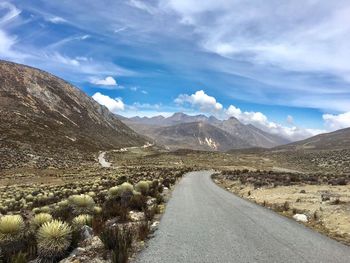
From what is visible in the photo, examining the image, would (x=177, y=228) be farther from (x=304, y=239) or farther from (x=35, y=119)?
(x=35, y=119)

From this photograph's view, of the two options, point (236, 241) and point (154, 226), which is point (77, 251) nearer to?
point (154, 226)

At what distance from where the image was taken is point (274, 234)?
13.4 m

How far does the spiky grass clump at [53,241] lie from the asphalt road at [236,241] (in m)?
2.15

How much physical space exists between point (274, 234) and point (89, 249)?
6.66 m

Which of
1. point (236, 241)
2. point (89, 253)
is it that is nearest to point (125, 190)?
point (236, 241)

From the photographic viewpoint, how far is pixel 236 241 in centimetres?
1212

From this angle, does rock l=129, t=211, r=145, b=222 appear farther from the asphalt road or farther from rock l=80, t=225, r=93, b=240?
rock l=80, t=225, r=93, b=240

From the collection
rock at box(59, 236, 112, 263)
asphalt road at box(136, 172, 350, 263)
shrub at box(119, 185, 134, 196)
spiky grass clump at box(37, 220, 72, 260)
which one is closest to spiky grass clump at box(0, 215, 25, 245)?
spiky grass clump at box(37, 220, 72, 260)

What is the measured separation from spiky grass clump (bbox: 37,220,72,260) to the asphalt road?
215 cm

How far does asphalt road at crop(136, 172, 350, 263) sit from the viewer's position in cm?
1021

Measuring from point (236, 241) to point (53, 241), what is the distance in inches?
226

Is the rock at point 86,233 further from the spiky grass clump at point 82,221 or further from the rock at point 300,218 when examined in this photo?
the rock at point 300,218

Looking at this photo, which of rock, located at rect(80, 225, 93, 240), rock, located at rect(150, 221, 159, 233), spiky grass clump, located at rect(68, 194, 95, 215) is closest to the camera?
rock, located at rect(80, 225, 93, 240)

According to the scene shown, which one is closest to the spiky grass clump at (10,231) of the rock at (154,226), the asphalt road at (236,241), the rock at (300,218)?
the asphalt road at (236,241)
